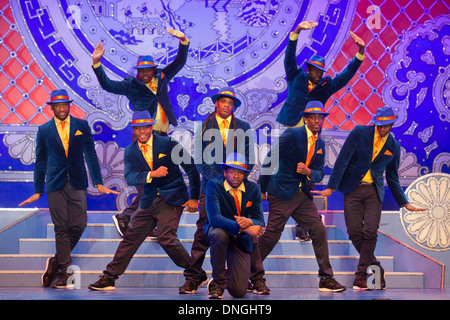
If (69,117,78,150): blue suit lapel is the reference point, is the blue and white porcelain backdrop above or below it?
above

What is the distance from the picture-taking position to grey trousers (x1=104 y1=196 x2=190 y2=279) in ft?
17.3

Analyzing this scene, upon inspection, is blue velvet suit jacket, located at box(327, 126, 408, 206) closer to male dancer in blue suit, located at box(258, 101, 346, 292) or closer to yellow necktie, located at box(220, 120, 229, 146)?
male dancer in blue suit, located at box(258, 101, 346, 292)

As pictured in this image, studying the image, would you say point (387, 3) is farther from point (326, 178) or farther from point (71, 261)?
point (71, 261)

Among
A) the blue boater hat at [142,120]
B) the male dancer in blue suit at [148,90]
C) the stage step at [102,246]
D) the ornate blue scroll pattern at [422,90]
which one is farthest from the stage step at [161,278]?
the ornate blue scroll pattern at [422,90]

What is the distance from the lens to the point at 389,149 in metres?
5.76

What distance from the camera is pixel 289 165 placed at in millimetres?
5531

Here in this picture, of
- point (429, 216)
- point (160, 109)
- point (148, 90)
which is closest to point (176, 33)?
point (148, 90)

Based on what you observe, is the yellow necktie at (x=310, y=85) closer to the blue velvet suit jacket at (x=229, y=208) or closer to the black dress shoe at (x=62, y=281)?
the blue velvet suit jacket at (x=229, y=208)

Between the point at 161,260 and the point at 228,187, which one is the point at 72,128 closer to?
the point at 161,260

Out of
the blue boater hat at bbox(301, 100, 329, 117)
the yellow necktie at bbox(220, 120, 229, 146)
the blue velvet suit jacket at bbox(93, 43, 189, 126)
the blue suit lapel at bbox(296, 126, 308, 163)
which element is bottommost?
the blue suit lapel at bbox(296, 126, 308, 163)

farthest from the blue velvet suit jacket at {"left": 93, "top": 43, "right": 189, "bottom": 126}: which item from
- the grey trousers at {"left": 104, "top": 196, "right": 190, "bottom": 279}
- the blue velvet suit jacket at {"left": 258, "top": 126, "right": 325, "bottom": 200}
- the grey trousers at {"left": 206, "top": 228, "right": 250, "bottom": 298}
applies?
the grey trousers at {"left": 206, "top": 228, "right": 250, "bottom": 298}

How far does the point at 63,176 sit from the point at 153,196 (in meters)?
0.85

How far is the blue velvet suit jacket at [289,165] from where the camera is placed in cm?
548

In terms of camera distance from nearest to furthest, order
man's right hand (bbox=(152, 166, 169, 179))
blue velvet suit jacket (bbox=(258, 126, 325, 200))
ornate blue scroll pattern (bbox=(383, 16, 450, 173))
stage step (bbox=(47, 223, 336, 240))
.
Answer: man's right hand (bbox=(152, 166, 169, 179)) < blue velvet suit jacket (bbox=(258, 126, 325, 200)) < stage step (bbox=(47, 223, 336, 240)) < ornate blue scroll pattern (bbox=(383, 16, 450, 173))
